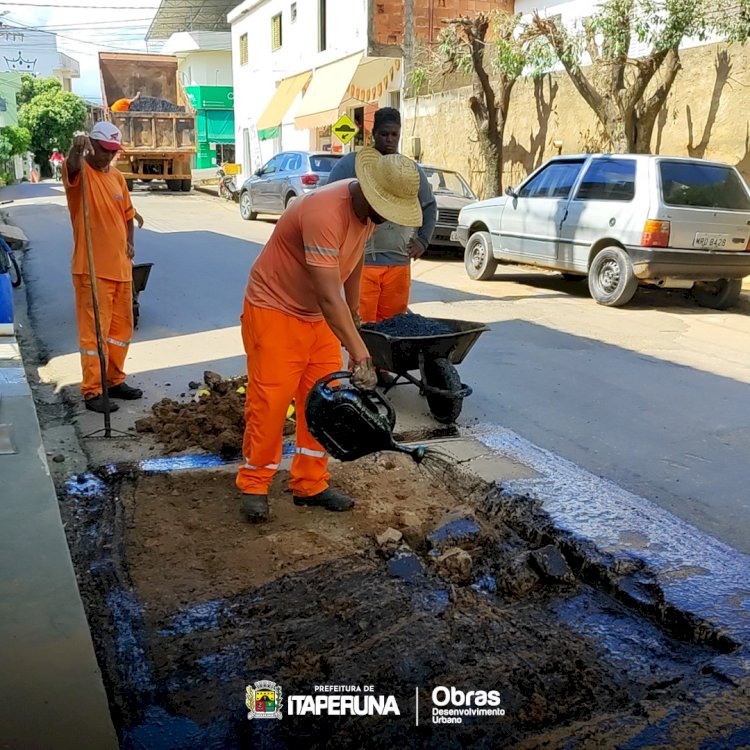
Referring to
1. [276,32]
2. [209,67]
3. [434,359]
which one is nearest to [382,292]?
[434,359]

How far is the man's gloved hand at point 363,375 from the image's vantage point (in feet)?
11.9

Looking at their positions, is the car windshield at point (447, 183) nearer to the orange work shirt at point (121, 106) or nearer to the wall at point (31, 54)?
the orange work shirt at point (121, 106)

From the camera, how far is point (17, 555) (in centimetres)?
282

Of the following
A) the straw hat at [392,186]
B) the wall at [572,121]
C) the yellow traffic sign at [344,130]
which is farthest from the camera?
the yellow traffic sign at [344,130]

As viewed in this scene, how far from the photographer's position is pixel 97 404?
18.4ft

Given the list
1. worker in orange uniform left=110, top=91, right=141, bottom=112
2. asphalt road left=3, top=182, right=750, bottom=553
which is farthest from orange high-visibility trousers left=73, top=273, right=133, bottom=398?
worker in orange uniform left=110, top=91, right=141, bottom=112

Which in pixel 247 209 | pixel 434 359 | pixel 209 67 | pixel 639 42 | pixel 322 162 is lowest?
pixel 434 359

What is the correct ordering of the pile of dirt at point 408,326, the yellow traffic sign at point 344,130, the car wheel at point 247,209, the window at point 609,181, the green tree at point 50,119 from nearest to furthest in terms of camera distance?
the pile of dirt at point 408,326 < the window at point 609,181 < the yellow traffic sign at point 344,130 < the car wheel at point 247,209 < the green tree at point 50,119

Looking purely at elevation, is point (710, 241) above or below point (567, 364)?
above

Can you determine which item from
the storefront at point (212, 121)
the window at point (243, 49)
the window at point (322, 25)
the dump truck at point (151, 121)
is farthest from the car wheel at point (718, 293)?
the storefront at point (212, 121)

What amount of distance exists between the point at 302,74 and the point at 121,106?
6.51 m

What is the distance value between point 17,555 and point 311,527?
4.86 ft

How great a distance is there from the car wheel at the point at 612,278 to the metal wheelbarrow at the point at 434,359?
4.65 metres

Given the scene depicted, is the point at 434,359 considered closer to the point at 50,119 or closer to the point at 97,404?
the point at 97,404
